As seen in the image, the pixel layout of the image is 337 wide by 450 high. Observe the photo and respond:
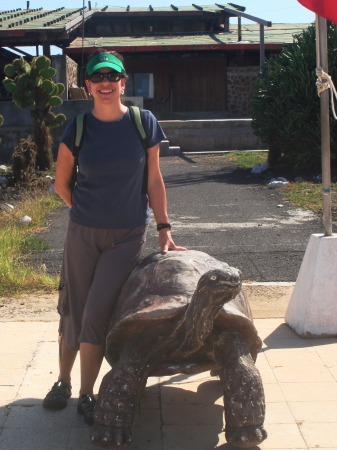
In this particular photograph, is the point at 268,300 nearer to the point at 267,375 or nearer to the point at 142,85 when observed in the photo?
the point at 267,375

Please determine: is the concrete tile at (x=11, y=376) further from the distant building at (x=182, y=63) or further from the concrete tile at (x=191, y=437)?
the distant building at (x=182, y=63)

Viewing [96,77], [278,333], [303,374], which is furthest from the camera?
[278,333]

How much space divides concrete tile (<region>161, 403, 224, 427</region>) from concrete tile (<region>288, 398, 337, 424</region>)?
46 centimetres

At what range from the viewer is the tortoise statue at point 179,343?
2857mm

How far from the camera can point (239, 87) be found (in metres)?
24.1

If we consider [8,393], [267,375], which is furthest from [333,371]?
[8,393]

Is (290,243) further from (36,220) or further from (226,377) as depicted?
(226,377)

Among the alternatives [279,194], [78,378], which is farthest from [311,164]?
[78,378]

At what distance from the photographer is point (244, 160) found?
17.6 metres

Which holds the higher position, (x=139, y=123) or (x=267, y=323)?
(x=139, y=123)

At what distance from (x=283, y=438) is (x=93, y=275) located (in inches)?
57.3

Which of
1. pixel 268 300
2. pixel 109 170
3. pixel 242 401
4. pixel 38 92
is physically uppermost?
pixel 38 92

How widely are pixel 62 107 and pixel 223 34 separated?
1045cm

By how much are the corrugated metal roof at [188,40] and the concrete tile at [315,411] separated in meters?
20.8
